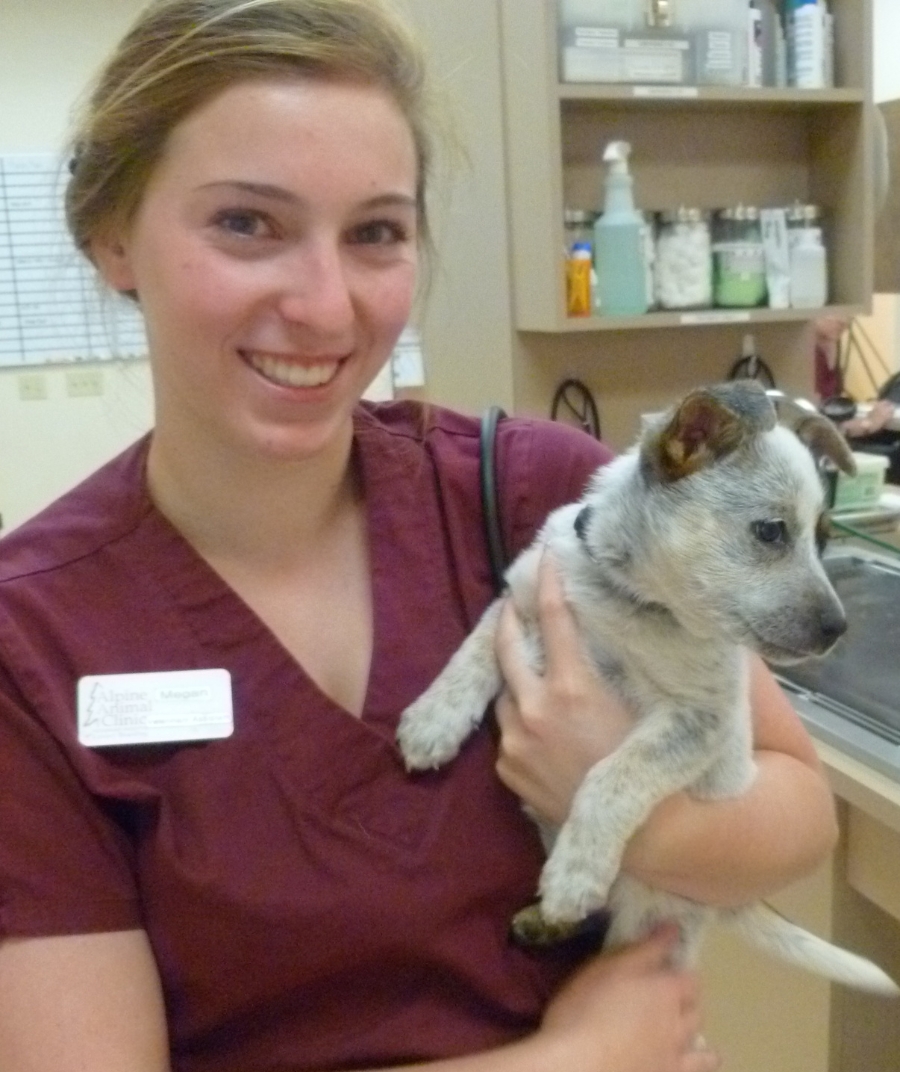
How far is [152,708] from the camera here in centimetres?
79

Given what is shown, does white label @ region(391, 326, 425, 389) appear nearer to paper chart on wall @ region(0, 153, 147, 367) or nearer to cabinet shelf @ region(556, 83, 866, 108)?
cabinet shelf @ region(556, 83, 866, 108)

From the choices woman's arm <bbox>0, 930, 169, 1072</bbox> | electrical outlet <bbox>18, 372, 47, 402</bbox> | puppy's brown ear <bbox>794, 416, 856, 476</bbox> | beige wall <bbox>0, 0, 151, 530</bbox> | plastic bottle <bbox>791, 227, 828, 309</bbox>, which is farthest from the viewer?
electrical outlet <bbox>18, 372, 47, 402</bbox>

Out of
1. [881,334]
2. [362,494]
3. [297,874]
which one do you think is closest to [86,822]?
[297,874]

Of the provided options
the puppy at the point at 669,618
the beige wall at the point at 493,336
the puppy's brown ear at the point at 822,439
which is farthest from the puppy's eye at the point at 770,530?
the beige wall at the point at 493,336

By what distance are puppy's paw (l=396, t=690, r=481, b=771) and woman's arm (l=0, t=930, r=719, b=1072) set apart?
0.68 ft

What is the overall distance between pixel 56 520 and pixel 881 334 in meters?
3.85

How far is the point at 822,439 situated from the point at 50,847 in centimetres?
71

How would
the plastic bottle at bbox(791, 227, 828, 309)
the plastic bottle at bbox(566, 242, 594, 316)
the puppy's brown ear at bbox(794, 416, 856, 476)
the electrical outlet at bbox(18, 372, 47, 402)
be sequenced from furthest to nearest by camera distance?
the electrical outlet at bbox(18, 372, 47, 402)
the plastic bottle at bbox(791, 227, 828, 309)
the plastic bottle at bbox(566, 242, 594, 316)
the puppy's brown ear at bbox(794, 416, 856, 476)

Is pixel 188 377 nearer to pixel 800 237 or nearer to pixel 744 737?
pixel 744 737

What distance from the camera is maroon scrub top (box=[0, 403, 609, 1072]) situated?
759 mm

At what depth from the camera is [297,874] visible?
2.53 feet

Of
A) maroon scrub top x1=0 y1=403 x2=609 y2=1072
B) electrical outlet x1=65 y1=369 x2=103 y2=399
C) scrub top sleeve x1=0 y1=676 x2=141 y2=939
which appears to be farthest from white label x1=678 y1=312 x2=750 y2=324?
electrical outlet x1=65 y1=369 x2=103 y2=399

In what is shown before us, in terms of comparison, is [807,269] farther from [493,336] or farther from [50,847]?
[50,847]

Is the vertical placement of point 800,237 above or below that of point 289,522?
above
